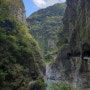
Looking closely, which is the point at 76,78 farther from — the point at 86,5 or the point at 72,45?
the point at 86,5

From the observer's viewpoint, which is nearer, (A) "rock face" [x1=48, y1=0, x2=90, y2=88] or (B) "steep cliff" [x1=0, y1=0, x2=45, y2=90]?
(B) "steep cliff" [x1=0, y1=0, x2=45, y2=90]

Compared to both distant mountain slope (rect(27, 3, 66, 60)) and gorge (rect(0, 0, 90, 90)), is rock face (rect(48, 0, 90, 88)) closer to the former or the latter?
gorge (rect(0, 0, 90, 90))

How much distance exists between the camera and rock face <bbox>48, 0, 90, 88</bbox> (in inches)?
2266

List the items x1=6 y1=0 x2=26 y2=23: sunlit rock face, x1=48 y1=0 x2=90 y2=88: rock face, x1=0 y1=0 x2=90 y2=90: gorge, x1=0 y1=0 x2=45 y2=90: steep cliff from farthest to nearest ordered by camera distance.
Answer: x1=6 y1=0 x2=26 y2=23: sunlit rock face < x1=48 y1=0 x2=90 y2=88: rock face < x1=0 y1=0 x2=90 y2=90: gorge < x1=0 y1=0 x2=45 y2=90: steep cliff

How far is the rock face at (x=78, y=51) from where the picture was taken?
57562mm

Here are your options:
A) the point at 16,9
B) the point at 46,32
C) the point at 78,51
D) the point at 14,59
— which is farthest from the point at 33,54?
the point at 46,32

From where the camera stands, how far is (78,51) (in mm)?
62156

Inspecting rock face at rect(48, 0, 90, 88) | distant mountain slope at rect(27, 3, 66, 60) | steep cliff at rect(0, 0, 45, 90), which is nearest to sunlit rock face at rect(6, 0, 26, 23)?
steep cliff at rect(0, 0, 45, 90)

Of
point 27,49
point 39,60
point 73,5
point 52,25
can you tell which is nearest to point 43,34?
point 52,25

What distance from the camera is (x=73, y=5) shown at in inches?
3100

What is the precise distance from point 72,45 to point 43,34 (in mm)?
109886

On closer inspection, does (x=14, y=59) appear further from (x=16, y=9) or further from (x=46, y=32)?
(x=46, y=32)

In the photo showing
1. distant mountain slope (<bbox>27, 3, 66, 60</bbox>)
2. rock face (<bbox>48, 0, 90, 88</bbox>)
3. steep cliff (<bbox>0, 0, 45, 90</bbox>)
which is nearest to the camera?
steep cliff (<bbox>0, 0, 45, 90</bbox>)

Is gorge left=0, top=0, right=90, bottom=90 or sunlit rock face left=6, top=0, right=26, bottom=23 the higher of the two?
sunlit rock face left=6, top=0, right=26, bottom=23
